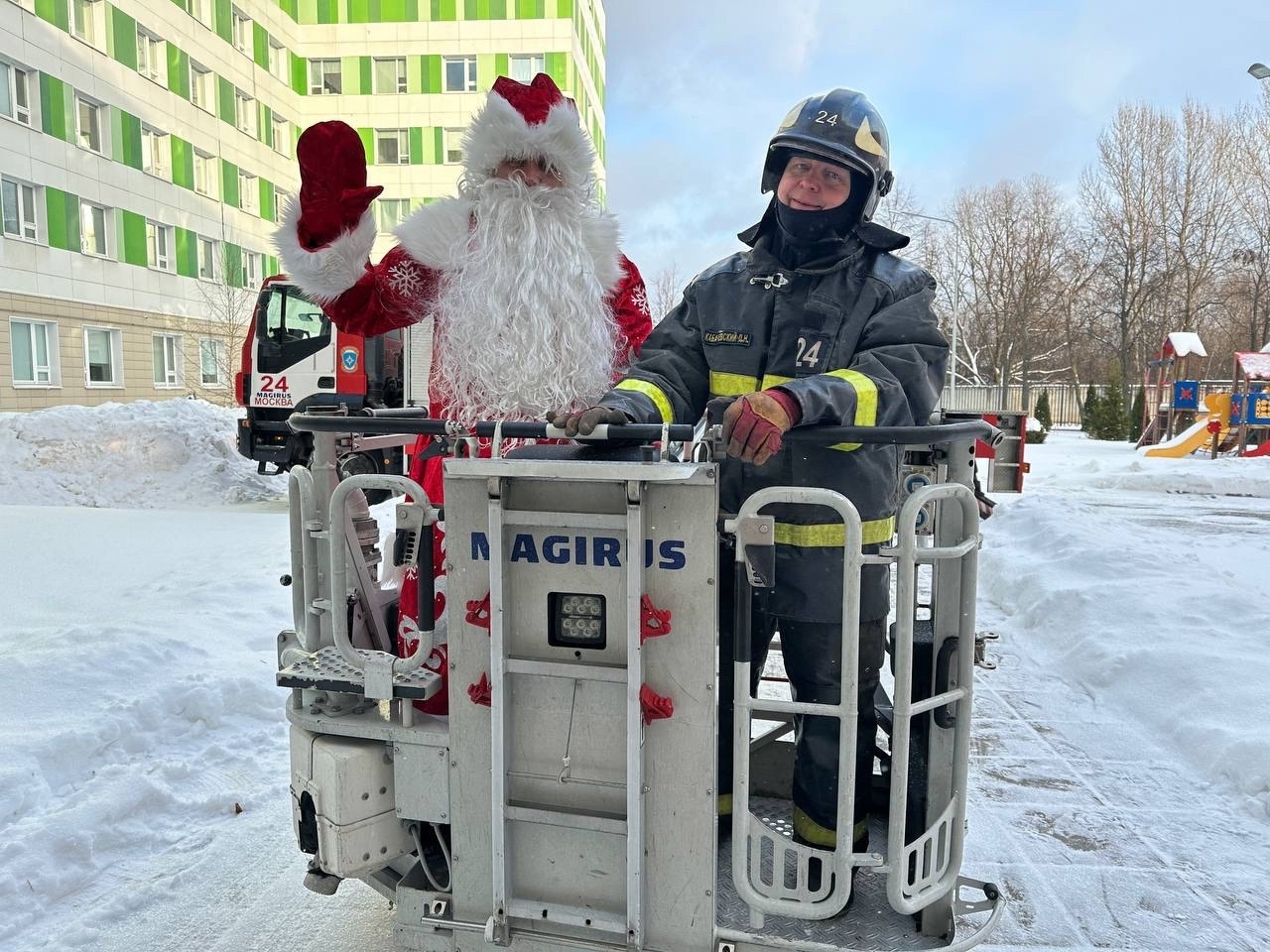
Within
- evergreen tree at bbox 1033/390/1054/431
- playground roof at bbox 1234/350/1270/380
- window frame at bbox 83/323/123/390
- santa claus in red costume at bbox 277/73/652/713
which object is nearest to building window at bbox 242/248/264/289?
window frame at bbox 83/323/123/390

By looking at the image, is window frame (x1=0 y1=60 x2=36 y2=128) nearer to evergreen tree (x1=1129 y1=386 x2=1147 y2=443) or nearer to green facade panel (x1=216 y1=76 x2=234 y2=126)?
green facade panel (x1=216 y1=76 x2=234 y2=126)

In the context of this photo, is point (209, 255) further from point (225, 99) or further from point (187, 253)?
point (225, 99)

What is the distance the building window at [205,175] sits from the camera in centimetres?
2614

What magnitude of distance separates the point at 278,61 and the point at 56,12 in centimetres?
1211

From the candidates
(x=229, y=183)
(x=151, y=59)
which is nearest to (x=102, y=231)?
(x=151, y=59)

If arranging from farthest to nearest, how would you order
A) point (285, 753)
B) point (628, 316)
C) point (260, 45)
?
1. point (260, 45)
2. point (285, 753)
3. point (628, 316)

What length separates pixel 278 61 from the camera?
1244 inches

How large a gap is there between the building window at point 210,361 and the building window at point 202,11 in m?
9.70

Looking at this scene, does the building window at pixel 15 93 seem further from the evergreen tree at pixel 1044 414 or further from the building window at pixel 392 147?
the evergreen tree at pixel 1044 414

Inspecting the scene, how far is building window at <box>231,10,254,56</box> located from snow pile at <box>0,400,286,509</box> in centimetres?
2045

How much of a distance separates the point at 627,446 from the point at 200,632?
385 cm

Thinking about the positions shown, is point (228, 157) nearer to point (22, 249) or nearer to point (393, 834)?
point (22, 249)

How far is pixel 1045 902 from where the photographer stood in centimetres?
273

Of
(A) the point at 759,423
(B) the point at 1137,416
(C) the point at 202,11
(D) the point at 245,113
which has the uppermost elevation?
(C) the point at 202,11
